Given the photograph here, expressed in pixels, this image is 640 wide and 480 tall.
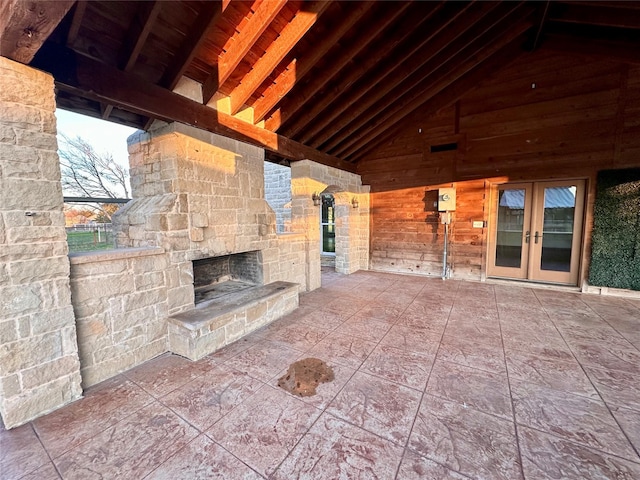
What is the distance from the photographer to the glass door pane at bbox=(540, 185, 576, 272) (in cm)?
467

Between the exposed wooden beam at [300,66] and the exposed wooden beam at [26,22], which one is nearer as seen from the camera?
the exposed wooden beam at [26,22]

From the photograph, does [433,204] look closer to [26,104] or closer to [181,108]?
[181,108]

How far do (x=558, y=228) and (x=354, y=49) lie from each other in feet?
15.9

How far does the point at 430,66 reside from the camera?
13.1ft

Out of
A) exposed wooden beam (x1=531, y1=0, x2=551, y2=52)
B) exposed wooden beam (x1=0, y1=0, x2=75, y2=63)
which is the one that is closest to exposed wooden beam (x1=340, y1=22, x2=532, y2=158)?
exposed wooden beam (x1=531, y1=0, x2=551, y2=52)

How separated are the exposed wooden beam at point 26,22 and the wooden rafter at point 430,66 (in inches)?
139

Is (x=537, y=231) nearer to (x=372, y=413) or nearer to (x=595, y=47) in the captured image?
(x=595, y=47)

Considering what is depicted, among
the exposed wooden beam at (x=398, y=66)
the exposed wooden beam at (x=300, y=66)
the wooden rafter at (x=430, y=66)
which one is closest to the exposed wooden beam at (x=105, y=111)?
the exposed wooden beam at (x=300, y=66)

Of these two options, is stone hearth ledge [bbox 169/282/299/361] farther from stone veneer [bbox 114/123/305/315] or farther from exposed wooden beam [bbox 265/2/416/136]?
exposed wooden beam [bbox 265/2/416/136]

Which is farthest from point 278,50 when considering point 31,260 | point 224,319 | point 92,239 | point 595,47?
point 92,239

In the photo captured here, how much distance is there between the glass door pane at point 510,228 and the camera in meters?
5.05

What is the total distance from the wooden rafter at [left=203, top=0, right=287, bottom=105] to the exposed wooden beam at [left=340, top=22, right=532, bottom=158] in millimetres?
2974

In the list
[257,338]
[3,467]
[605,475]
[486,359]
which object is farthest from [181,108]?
[605,475]

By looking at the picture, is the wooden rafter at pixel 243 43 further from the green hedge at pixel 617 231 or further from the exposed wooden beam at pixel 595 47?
the green hedge at pixel 617 231
